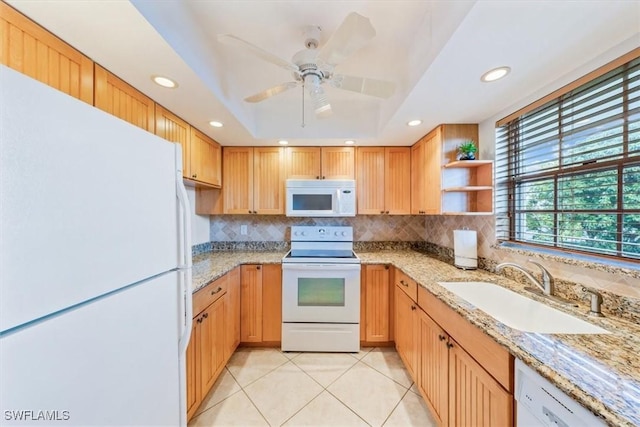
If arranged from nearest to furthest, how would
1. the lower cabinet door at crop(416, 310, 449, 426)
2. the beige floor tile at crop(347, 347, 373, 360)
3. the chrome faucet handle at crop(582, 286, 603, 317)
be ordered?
the chrome faucet handle at crop(582, 286, 603, 317)
the lower cabinet door at crop(416, 310, 449, 426)
the beige floor tile at crop(347, 347, 373, 360)

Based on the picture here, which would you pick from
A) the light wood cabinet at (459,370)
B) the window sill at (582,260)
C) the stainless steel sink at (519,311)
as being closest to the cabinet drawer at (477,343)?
the light wood cabinet at (459,370)

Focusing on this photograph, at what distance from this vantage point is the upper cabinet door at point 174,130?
1747mm

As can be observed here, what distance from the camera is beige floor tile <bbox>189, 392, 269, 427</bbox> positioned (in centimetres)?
159

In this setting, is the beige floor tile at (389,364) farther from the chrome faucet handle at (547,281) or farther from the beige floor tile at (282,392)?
the chrome faucet handle at (547,281)

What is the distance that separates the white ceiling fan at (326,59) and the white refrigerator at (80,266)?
724 millimetres

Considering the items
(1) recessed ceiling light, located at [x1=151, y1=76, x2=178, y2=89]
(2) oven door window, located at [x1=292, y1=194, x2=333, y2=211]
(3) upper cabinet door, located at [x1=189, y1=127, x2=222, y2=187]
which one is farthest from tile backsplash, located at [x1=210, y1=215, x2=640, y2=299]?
(1) recessed ceiling light, located at [x1=151, y1=76, x2=178, y2=89]

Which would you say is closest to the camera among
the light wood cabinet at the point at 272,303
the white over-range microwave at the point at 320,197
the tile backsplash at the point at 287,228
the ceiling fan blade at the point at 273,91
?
the ceiling fan blade at the point at 273,91

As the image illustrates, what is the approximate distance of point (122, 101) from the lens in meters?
1.41

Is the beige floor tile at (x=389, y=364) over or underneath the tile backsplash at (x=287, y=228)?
underneath

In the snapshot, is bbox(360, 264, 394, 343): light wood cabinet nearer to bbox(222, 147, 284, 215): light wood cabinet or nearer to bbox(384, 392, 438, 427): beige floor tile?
bbox(384, 392, 438, 427): beige floor tile

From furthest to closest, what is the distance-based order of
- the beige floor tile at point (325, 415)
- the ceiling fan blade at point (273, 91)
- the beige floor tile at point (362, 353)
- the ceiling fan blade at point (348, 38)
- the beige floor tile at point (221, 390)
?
the beige floor tile at point (362, 353), the beige floor tile at point (221, 390), the beige floor tile at point (325, 415), the ceiling fan blade at point (273, 91), the ceiling fan blade at point (348, 38)

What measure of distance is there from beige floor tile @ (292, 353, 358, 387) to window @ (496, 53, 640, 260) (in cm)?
172

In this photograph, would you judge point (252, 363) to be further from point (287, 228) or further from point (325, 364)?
point (287, 228)

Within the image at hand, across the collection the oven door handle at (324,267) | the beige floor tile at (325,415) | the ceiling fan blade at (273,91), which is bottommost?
→ the beige floor tile at (325,415)
